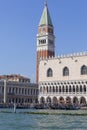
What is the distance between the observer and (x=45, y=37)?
89875mm

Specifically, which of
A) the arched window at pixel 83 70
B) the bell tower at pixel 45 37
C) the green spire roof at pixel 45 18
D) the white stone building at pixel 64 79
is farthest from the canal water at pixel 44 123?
the green spire roof at pixel 45 18

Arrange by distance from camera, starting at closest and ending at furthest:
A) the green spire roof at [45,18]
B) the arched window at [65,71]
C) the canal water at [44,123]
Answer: the canal water at [44,123] → the arched window at [65,71] → the green spire roof at [45,18]

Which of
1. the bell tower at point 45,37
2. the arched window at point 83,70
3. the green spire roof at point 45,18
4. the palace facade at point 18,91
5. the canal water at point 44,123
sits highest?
the green spire roof at point 45,18

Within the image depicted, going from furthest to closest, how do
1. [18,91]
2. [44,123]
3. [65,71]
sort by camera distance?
[18,91], [65,71], [44,123]

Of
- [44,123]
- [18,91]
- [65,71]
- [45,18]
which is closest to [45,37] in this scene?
[45,18]

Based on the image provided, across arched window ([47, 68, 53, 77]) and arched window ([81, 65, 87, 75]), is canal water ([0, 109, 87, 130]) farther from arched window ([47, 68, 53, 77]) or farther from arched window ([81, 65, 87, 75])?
arched window ([47, 68, 53, 77])

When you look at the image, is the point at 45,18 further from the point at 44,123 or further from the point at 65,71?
the point at 44,123

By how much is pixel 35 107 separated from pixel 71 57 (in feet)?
44.1

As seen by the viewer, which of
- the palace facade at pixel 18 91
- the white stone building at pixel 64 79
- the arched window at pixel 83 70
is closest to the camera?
the arched window at pixel 83 70

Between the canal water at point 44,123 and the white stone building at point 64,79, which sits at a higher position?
the white stone building at point 64,79

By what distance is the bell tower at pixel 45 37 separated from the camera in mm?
88688

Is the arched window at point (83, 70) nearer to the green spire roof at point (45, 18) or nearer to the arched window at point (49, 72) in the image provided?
the arched window at point (49, 72)

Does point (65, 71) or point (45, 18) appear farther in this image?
point (45, 18)

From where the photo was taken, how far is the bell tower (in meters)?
88.7
